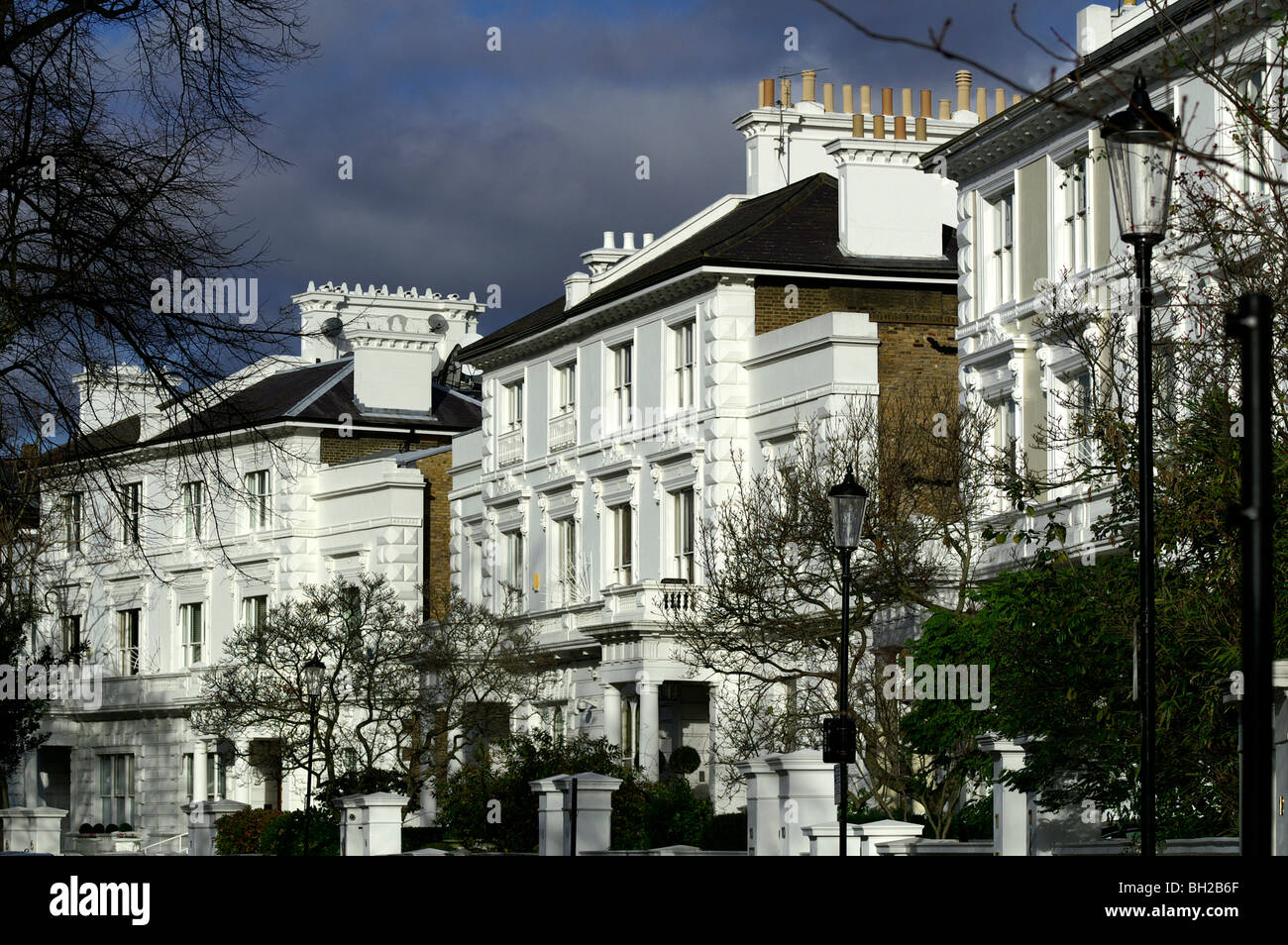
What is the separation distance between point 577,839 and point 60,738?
4038 cm

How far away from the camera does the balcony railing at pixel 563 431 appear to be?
164ft

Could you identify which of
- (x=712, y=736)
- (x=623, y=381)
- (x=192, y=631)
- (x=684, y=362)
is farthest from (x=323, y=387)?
(x=712, y=736)

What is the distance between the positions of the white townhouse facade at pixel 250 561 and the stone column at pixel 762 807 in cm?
2762

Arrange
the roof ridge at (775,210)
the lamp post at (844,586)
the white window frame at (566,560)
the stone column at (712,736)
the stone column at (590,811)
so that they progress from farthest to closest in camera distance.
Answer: the white window frame at (566,560) → the roof ridge at (775,210) → the stone column at (712,736) → the stone column at (590,811) → the lamp post at (844,586)

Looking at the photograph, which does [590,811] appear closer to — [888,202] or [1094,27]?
[1094,27]

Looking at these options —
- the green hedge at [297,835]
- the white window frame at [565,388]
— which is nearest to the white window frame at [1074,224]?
the green hedge at [297,835]

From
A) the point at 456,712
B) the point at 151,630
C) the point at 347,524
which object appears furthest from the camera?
the point at 151,630

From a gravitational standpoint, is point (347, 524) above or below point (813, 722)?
above

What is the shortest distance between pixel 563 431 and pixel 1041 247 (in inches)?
684

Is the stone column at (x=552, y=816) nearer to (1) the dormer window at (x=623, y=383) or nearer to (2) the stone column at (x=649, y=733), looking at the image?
(2) the stone column at (x=649, y=733)

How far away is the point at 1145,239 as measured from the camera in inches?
528
